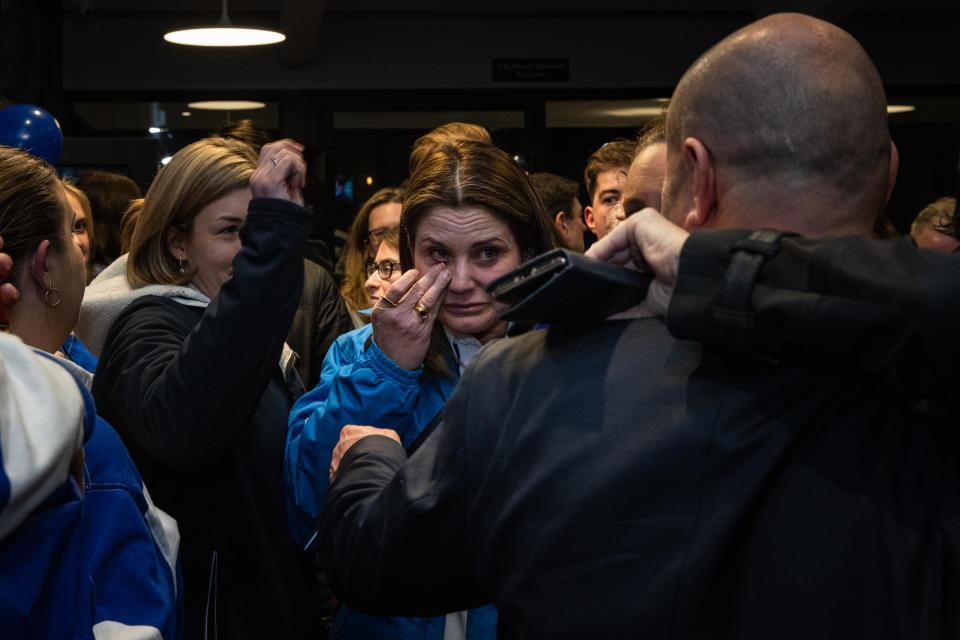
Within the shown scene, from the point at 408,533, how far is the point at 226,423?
71cm

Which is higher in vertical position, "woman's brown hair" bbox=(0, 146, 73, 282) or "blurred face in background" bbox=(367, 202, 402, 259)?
"blurred face in background" bbox=(367, 202, 402, 259)

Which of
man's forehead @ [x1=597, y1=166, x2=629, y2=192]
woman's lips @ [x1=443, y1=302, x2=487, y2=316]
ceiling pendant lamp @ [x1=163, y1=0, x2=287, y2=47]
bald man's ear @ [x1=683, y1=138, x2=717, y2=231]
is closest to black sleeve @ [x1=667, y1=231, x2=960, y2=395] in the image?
bald man's ear @ [x1=683, y1=138, x2=717, y2=231]

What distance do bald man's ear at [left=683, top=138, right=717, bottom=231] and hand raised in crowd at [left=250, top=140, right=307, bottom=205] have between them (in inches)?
34.4

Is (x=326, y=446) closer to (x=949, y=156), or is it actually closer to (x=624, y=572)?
(x=624, y=572)

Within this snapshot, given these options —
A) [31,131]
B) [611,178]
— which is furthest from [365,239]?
[31,131]

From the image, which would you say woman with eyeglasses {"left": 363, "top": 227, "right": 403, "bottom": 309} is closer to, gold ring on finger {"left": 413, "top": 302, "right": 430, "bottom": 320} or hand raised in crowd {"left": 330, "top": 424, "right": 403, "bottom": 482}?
gold ring on finger {"left": 413, "top": 302, "right": 430, "bottom": 320}

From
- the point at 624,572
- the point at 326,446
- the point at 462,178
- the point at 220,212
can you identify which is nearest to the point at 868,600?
the point at 624,572

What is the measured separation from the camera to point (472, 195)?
213 cm

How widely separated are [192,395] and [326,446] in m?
0.26

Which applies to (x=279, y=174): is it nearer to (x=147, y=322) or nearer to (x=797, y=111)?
(x=147, y=322)

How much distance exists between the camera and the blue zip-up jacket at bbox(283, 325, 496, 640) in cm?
181

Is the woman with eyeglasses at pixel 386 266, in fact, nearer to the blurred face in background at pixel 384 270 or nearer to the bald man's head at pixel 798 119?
the blurred face in background at pixel 384 270

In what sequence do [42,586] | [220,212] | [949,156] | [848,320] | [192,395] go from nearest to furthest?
[848,320] < [42,586] < [192,395] < [220,212] < [949,156]

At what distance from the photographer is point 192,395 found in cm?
179
